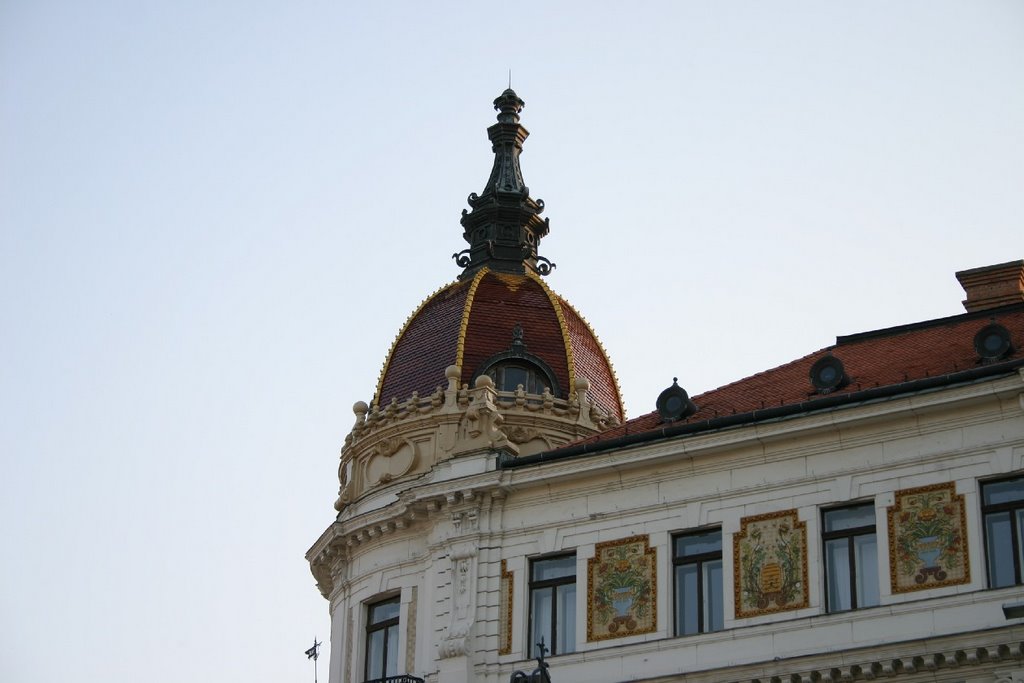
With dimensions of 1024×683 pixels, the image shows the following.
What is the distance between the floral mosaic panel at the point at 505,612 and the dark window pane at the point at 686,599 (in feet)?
12.6

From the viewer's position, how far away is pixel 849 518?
4234 centimetres

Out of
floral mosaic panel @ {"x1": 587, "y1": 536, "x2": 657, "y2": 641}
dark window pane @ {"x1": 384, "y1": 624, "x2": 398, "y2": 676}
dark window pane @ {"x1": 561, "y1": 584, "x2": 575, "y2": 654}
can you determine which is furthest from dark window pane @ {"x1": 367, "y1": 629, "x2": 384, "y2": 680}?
floral mosaic panel @ {"x1": 587, "y1": 536, "x2": 657, "y2": 641}

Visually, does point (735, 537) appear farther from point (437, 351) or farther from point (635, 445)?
point (437, 351)

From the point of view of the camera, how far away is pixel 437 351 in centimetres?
5450

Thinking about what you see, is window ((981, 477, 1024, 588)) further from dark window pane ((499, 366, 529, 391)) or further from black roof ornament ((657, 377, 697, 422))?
dark window pane ((499, 366, 529, 391))

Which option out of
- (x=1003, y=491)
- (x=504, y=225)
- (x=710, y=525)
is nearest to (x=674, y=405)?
(x=710, y=525)

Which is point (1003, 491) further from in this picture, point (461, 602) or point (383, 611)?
point (383, 611)

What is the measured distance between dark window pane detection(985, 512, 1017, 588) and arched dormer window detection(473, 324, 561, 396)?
15.5 meters

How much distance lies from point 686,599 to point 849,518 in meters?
3.74

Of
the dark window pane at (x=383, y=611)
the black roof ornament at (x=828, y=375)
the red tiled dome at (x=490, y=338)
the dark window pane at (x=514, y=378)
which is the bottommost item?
the dark window pane at (x=383, y=611)

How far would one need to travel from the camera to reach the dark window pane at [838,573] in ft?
Answer: 136

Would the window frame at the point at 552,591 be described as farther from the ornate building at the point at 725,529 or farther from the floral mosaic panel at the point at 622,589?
the floral mosaic panel at the point at 622,589

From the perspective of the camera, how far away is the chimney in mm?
48406

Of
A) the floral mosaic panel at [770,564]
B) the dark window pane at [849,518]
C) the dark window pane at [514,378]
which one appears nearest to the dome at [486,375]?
the dark window pane at [514,378]
